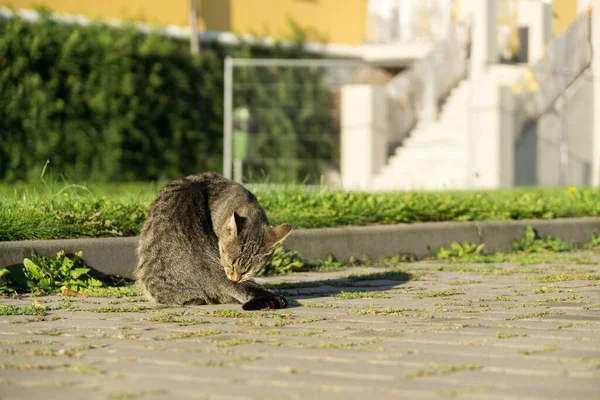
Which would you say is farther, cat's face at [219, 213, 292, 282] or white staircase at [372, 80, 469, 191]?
white staircase at [372, 80, 469, 191]

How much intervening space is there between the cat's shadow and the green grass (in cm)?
115

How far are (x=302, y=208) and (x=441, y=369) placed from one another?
5263 millimetres

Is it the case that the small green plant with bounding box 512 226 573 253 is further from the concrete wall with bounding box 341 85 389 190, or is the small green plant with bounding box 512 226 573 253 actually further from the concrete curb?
the concrete wall with bounding box 341 85 389 190

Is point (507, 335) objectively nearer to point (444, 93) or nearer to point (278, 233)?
point (278, 233)

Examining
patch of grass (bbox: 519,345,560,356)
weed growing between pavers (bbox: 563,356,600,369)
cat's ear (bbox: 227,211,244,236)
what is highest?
cat's ear (bbox: 227,211,244,236)

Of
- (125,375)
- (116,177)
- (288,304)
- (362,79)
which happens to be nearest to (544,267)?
(288,304)

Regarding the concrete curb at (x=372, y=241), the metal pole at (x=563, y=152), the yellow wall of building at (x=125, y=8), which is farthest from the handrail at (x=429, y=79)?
the concrete curb at (x=372, y=241)

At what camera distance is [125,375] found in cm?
417

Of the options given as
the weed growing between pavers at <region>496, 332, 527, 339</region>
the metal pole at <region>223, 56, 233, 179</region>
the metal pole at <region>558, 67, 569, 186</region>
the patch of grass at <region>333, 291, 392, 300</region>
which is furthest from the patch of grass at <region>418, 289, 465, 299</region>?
the metal pole at <region>558, 67, 569, 186</region>

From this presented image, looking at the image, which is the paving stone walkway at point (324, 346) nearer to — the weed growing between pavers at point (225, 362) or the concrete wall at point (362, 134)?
the weed growing between pavers at point (225, 362)

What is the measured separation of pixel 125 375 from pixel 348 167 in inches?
572

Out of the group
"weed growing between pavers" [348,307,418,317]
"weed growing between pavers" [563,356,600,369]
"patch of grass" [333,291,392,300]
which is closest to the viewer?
"weed growing between pavers" [563,356,600,369]

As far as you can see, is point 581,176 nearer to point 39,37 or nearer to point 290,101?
point 290,101

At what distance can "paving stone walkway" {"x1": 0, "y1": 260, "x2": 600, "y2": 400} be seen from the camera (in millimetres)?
3936
